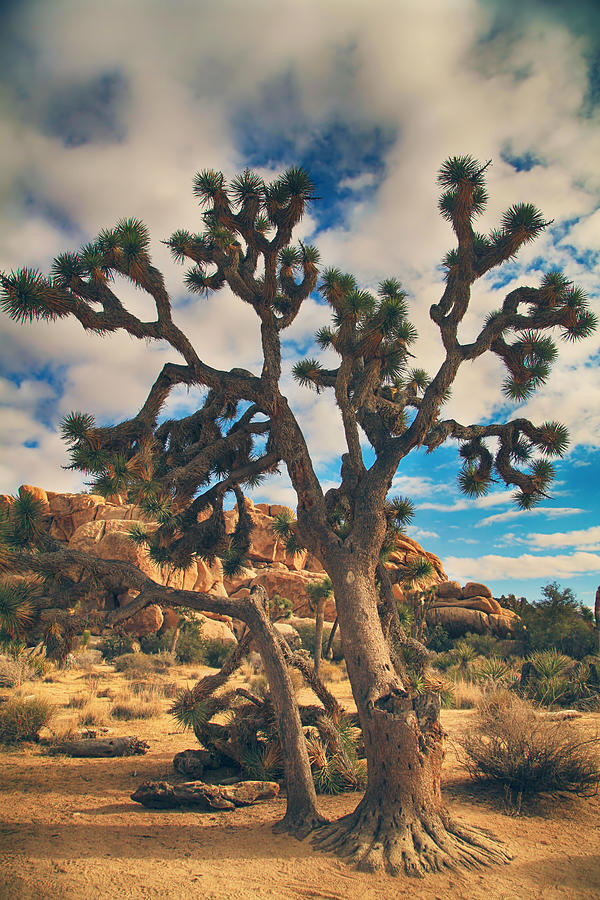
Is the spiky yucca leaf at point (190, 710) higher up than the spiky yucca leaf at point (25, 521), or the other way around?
the spiky yucca leaf at point (25, 521)

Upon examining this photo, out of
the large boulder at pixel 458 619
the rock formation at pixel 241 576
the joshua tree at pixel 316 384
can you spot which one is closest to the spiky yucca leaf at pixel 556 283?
the joshua tree at pixel 316 384

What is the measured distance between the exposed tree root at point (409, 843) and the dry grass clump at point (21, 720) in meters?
7.15

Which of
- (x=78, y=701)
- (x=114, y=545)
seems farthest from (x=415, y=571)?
(x=114, y=545)

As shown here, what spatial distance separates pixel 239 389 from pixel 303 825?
18.3 ft

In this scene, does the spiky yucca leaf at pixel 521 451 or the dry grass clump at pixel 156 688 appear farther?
the dry grass clump at pixel 156 688

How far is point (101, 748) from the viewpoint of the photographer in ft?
30.1

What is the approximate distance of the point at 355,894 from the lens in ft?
13.4

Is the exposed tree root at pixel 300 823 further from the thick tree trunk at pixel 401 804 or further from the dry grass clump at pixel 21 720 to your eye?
the dry grass clump at pixel 21 720

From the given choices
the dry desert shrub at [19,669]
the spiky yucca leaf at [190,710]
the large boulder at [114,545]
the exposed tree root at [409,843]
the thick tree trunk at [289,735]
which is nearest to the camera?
the exposed tree root at [409,843]

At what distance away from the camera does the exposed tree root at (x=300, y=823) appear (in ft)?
17.4

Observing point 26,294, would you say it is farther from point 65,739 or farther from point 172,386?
point 65,739

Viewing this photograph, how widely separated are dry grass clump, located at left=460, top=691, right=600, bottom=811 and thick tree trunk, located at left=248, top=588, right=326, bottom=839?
272 cm

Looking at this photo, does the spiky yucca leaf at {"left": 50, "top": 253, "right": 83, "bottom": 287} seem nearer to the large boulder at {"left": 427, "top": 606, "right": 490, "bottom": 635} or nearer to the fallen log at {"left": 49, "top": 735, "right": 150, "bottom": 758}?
the fallen log at {"left": 49, "top": 735, "right": 150, "bottom": 758}

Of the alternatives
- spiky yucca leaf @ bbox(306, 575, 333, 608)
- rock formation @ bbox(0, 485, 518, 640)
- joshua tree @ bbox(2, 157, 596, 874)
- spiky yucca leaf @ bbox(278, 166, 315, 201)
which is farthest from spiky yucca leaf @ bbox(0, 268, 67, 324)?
rock formation @ bbox(0, 485, 518, 640)
